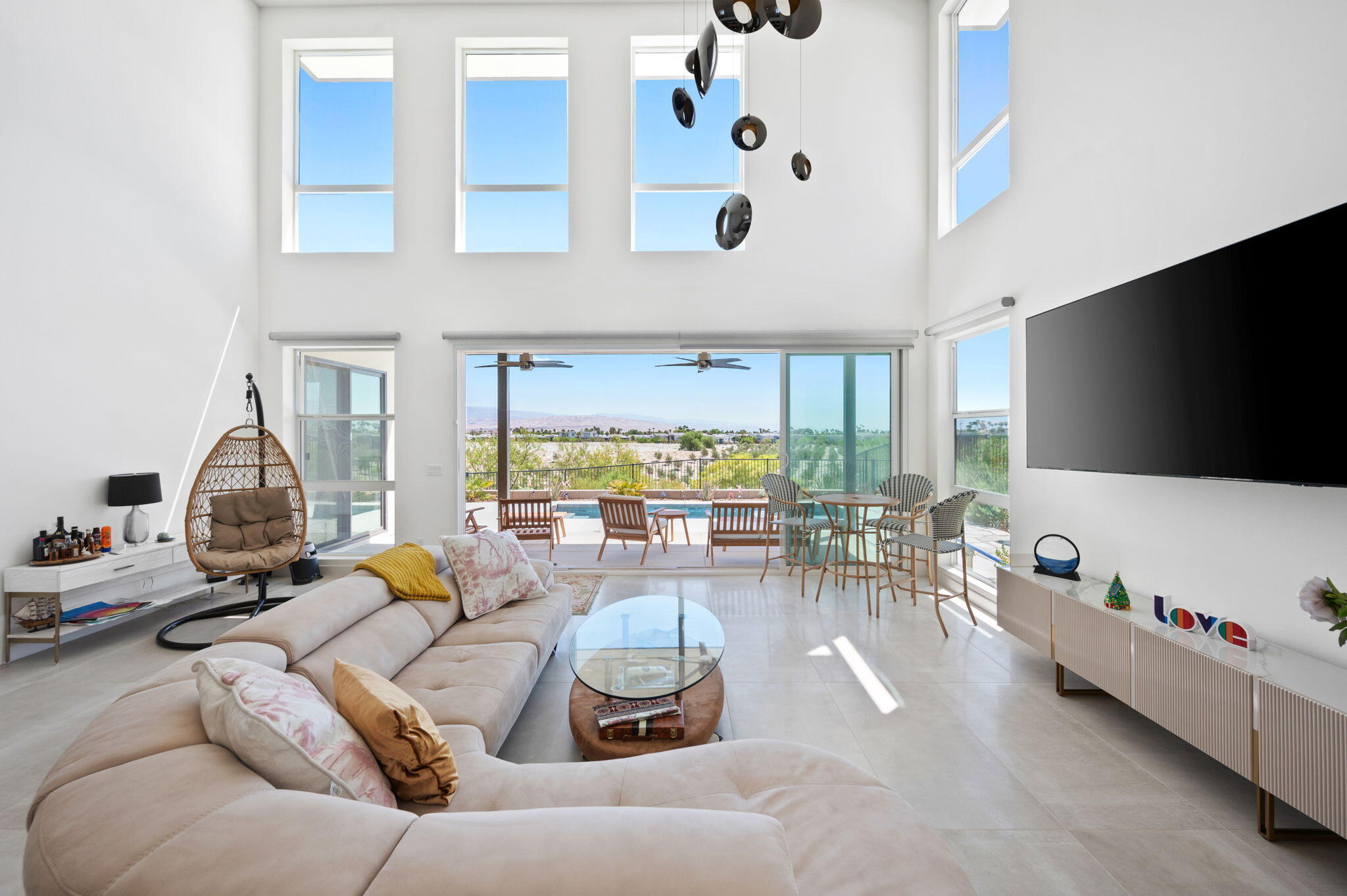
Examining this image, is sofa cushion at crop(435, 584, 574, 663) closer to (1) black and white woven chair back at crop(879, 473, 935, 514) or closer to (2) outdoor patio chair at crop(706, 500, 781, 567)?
(2) outdoor patio chair at crop(706, 500, 781, 567)

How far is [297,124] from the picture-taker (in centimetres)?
556

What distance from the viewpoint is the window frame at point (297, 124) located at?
5363 millimetres

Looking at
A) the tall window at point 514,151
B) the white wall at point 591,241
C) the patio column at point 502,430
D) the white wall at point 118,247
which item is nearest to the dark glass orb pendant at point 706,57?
the white wall at point 591,241

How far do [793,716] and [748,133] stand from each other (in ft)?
9.13

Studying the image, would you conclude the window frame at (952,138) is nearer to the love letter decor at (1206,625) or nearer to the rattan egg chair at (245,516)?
the love letter decor at (1206,625)

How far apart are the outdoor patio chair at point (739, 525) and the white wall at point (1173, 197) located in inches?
97.1

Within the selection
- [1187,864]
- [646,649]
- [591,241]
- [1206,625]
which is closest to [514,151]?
[591,241]

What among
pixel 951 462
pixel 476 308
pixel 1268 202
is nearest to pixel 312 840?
pixel 1268 202

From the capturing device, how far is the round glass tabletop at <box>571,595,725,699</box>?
220 centimetres

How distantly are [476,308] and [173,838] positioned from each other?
4.93 m

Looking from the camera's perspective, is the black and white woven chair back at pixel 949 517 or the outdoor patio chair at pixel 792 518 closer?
the black and white woven chair back at pixel 949 517


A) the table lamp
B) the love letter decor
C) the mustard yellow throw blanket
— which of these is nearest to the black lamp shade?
the table lamp

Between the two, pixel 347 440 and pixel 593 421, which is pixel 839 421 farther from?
pixel 593 421

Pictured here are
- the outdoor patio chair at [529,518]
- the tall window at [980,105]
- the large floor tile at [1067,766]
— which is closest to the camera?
the large floor tile at [1067,766]
